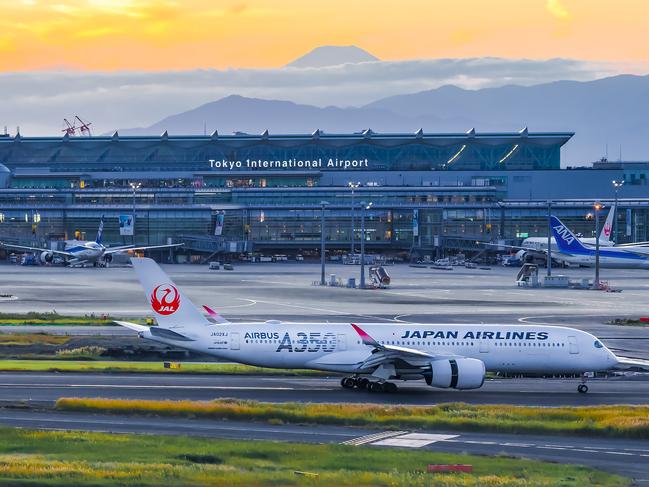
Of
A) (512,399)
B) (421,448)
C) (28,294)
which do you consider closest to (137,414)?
(421,448)

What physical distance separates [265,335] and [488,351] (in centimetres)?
1169

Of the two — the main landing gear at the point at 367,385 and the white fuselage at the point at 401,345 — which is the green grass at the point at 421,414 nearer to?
the main landing gear at the point at 367,385

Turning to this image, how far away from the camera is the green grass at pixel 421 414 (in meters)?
51.1

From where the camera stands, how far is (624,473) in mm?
42688

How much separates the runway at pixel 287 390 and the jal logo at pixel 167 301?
3769mm

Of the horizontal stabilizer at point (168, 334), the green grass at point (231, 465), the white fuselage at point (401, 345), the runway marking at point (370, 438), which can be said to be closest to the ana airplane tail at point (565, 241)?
the white fuselage at point (401, 345)

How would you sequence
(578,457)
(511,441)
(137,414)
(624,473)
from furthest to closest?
(137,414) → (511,441) → (578,457) → (624,473)

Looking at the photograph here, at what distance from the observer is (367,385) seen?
6331cm

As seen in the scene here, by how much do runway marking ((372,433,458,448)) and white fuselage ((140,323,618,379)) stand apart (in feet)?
39.6

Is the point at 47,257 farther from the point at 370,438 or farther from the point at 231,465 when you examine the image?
A: the point at 231,465

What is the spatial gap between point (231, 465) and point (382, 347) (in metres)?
19.0

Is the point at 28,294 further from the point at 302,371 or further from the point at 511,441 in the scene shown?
the point at 511,441

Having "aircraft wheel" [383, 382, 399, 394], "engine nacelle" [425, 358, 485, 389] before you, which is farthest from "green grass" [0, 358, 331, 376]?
"engine nacelle" [425, 358, 485, 389]

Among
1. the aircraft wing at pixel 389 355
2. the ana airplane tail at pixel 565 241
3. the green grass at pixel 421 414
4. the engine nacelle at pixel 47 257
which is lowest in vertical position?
the green grass at pixel 421 414
